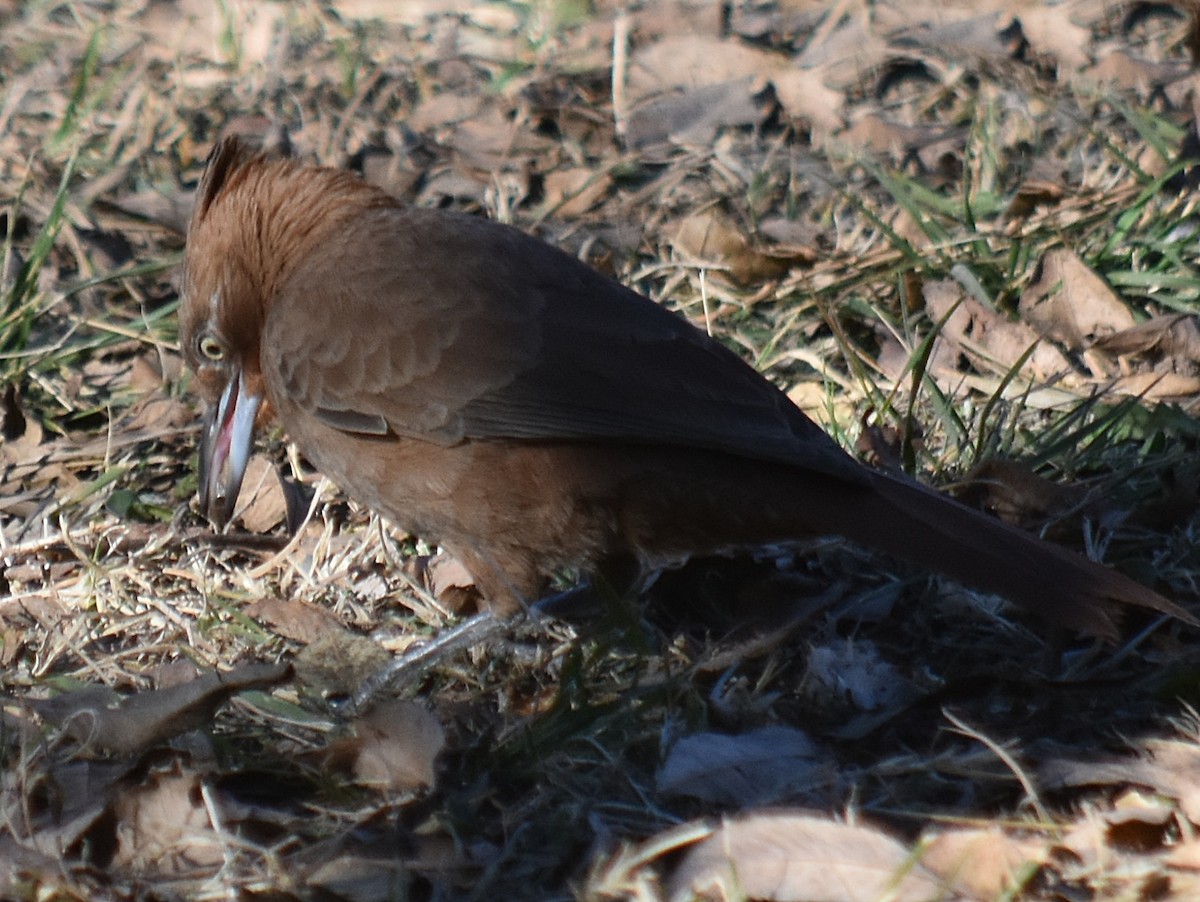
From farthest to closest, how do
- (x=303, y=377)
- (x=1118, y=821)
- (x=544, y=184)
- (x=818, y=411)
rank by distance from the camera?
(x=544, y=184) < (x=818, y=411) < (x=303, y=377) < (x=1118, y=821)

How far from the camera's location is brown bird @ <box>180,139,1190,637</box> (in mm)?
3455

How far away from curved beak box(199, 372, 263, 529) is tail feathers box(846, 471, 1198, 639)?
1.80 m

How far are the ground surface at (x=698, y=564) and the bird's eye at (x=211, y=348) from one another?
383mm

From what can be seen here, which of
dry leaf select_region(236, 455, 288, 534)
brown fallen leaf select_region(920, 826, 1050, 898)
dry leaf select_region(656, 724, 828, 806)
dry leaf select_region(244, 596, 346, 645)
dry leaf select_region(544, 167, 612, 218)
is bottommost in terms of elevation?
dry leaf select_region(236, 455, 288, 534)

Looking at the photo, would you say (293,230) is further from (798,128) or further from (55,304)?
(798,128)

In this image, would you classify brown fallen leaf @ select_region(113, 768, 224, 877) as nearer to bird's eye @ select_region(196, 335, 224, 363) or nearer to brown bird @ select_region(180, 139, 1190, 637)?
brown bird @ select_region(180, 139, 1190, 637)

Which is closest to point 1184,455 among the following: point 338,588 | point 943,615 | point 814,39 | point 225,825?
point 943,615

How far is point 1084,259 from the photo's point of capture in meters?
4.79

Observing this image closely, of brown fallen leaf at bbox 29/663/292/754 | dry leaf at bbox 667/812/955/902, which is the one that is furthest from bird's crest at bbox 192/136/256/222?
dry leaf at bbox 667/812/955/902

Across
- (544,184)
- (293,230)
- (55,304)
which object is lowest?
(55,304)

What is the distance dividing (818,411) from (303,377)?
1543 millimetres

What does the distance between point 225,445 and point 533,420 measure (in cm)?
113

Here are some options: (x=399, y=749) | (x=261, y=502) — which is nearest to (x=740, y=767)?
(x=399, y=749)

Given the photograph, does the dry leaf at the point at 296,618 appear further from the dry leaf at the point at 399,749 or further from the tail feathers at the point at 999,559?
the tail feathers at the point at 999,559
